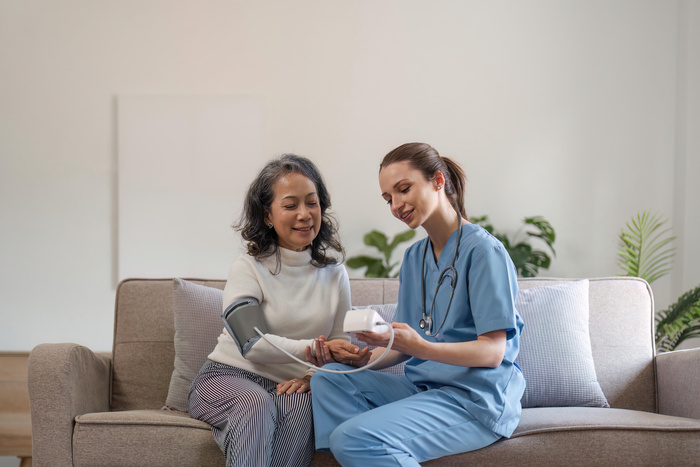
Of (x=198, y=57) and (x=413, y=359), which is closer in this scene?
(x=413, y=359)

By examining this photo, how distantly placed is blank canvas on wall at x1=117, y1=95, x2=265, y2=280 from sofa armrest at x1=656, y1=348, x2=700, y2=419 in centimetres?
232

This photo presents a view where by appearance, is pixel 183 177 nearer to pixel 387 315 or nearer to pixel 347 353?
pixel 387 315

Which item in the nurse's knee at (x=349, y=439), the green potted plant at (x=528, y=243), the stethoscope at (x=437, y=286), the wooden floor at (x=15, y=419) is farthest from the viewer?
the green potted plant at (x=528, y=243)

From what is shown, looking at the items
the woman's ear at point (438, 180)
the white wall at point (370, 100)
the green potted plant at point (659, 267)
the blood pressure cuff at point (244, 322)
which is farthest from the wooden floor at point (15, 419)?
the green potted plant at point (659, 267)

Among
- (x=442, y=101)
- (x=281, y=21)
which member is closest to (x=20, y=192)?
(x=281, y=21)

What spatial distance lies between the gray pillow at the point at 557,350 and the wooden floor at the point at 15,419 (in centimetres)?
252

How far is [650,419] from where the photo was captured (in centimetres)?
181

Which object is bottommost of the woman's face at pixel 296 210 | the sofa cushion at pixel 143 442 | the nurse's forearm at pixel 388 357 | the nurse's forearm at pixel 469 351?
the sofa cushion at pixel 143 442

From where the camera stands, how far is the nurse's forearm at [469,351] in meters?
1.54

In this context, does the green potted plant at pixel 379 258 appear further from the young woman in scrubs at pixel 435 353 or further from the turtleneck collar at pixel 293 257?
the young woman in scrubs at pixel 435 353

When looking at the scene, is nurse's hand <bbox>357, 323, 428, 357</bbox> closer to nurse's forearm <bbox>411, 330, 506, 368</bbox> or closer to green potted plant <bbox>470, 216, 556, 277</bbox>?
nurse's forearm <bbox>411, 330, 506, 368</bbox>

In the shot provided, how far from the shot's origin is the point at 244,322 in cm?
181

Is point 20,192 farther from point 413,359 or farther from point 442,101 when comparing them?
point 413,359

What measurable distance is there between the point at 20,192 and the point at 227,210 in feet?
3.90
